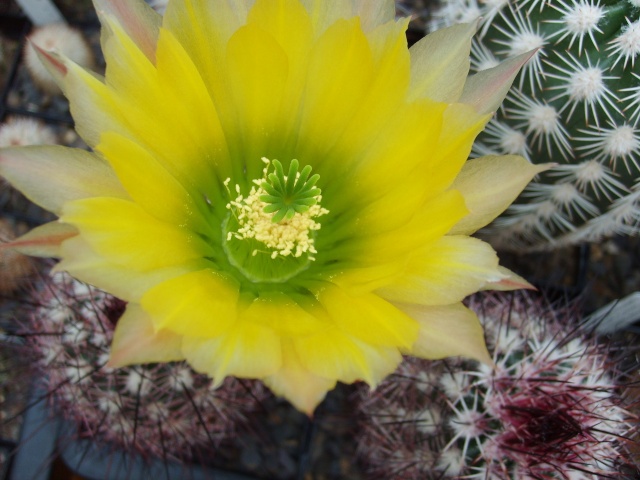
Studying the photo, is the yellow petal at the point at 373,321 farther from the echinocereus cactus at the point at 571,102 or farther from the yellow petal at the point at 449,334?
the echinocereus cactus at the point at 571,102

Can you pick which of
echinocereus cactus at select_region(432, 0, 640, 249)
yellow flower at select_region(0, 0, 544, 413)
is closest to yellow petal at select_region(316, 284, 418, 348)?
yellow flower at select_region(0, 0, 544, 413)

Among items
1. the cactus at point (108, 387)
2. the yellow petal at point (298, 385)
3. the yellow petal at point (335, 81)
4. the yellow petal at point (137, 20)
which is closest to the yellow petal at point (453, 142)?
the yellow petal at point (335, 81)

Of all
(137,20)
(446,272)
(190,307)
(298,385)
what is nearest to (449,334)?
(446,272)

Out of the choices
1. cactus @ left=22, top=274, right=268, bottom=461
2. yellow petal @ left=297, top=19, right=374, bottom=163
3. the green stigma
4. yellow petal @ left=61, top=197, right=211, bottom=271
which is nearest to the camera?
yellow petal @ left=61, top=197, right=211, bottom=271

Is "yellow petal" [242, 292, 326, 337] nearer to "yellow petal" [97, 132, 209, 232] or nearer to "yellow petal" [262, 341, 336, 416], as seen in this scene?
"yellow petal" [262, 341, 336, 416]

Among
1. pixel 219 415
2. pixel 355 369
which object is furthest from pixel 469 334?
pixel 219 415

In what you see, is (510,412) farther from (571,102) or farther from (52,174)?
(52,174)

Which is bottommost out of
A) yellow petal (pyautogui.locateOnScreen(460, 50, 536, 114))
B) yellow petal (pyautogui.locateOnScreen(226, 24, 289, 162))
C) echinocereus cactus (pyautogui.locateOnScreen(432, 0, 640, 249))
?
yellow petal (pyautogui.locateOnScreen(460, 50, 536, 114))
